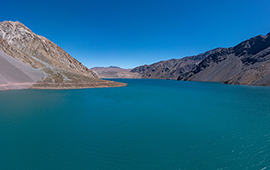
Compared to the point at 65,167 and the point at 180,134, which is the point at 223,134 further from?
the point at 65,167

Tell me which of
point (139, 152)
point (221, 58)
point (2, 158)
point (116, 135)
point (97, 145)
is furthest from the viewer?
point (221, 58)

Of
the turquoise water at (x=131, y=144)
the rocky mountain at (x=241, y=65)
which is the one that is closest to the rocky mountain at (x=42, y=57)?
the turquoise water at (x=131, y=144)

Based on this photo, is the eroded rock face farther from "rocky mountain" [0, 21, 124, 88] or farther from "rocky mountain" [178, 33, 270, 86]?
"rocky mountain" [178, 33, 270, 86]

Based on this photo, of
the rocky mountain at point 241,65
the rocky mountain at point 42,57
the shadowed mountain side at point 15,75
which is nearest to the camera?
the shadowed mountain side at point 15,75

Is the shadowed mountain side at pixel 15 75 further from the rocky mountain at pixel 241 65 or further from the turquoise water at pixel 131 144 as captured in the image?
the rocky mountain at pixel 241 65

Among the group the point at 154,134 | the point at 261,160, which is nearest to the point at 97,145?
the point at 154,134

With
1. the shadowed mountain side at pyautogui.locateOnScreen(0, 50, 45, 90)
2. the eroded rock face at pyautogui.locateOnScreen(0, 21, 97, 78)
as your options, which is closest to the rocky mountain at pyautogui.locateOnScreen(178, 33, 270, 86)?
the shadowed mountain side at pyautogui.locateOnScreen(0, 50, 45, 90)
